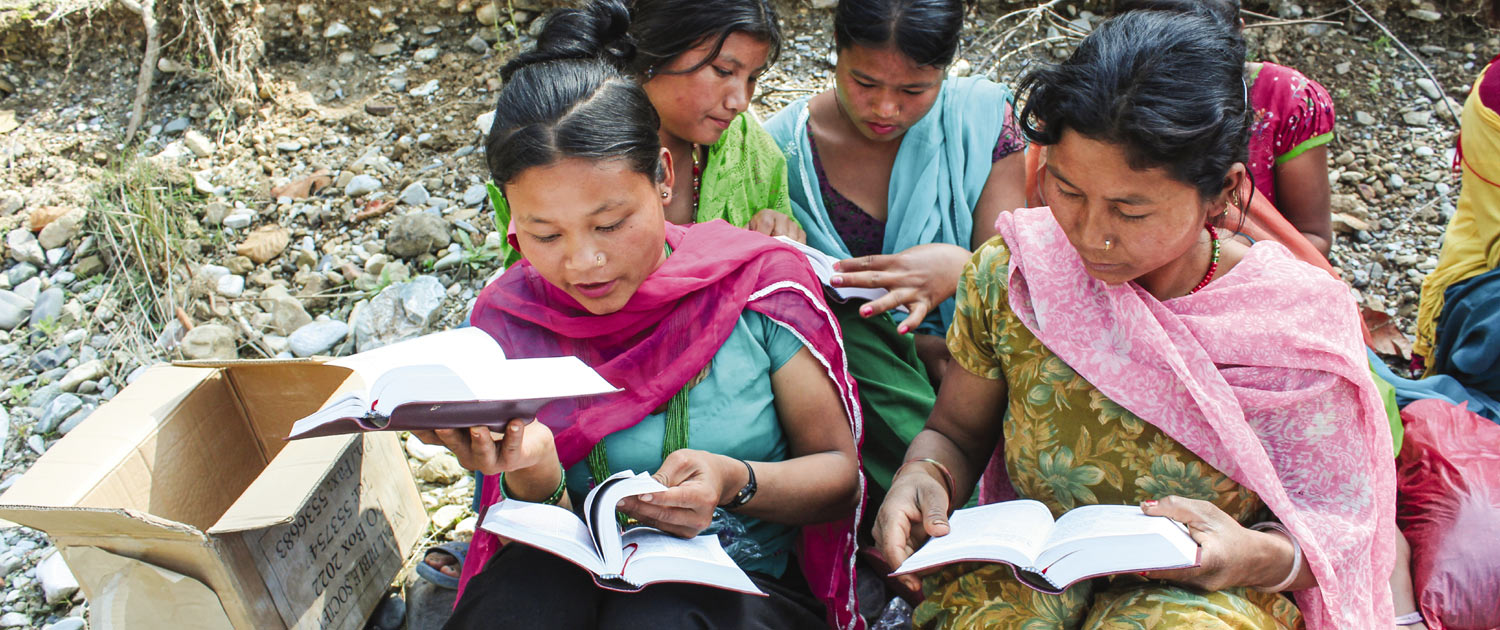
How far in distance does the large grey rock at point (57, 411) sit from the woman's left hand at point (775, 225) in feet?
8.04

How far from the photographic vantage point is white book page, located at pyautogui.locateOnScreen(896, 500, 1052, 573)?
4.78ft

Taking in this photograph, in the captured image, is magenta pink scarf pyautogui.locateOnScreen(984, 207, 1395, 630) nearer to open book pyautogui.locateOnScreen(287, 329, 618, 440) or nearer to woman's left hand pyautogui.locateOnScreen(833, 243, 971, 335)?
woman's left hand pyautogui.locateOnScreen(833, 243, 971, 335)

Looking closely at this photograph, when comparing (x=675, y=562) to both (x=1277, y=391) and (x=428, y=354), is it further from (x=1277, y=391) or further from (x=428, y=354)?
(x=1277, y=391)

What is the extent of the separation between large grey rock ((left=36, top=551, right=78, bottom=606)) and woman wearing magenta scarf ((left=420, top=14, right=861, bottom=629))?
1380 mm

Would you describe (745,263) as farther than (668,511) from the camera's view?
Yes

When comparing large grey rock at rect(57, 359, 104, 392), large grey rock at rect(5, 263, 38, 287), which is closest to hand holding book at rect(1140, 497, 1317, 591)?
large grey rock at rect(57, 359, 104, 392)

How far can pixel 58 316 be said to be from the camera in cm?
353

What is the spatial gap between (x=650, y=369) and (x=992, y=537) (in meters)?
0.75

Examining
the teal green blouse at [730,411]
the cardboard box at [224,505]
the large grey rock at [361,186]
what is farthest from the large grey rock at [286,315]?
the teal green blouse at [730,411]

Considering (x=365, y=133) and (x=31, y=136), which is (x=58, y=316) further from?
(x=365, y=133)

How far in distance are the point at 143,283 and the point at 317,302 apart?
2.20 feet

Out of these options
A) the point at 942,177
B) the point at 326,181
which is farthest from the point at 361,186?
the point at 942,177

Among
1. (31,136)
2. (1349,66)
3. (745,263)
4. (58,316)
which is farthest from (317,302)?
(1349,66)

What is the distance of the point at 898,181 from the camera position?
2.70 metres
